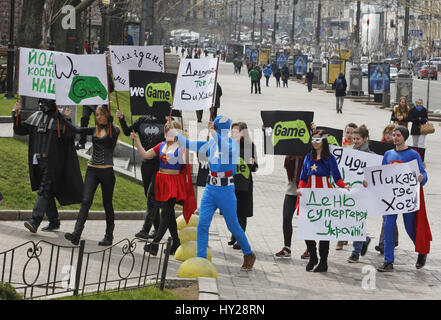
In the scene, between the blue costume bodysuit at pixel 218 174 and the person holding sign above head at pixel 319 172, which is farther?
the person holding sign above head at pixel 319 172

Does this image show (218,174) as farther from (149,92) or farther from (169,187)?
(149,92)

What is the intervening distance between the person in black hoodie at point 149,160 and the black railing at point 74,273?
409 mm

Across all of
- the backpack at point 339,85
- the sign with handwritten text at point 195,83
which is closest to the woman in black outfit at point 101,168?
the sign with handwritten text at point 195,83

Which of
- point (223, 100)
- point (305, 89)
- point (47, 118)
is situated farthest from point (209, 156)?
point (305, 89)

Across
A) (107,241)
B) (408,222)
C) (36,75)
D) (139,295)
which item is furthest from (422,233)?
(36,75)

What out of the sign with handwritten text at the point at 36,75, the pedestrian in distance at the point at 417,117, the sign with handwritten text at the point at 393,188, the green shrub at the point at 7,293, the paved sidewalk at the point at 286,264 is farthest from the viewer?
the pedestrian in distance at the point at 417,117

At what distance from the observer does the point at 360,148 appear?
11633 millimetres

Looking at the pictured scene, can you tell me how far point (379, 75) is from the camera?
1764 inches

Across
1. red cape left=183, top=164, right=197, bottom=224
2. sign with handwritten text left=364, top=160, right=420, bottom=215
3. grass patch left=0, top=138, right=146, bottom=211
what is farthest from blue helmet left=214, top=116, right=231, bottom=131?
grass patch left=0, top=138, right=146, bottom=211

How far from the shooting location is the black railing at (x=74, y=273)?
797cm

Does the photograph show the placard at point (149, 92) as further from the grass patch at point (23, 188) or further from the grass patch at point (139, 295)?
the grass patch at point (139, 295)
